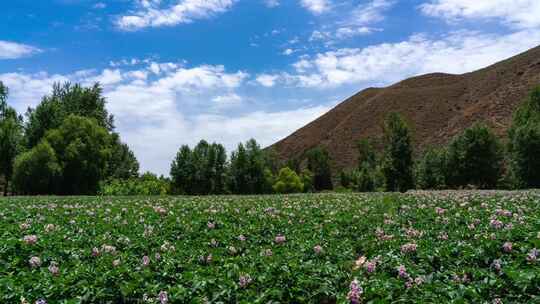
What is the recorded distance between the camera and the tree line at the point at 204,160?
52250 mm

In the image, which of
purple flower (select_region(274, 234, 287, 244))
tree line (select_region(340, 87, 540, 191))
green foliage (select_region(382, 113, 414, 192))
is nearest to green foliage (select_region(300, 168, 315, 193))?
tree line (select_region(340, 87, 540, 191))

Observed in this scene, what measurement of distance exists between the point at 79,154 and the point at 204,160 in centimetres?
2784

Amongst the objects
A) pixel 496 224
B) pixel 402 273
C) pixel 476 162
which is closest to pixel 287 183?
pixel 476 162

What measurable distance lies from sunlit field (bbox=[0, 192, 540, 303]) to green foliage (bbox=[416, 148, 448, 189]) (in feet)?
180

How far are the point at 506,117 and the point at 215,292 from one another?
105 m

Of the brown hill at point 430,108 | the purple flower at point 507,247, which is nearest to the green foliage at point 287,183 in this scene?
the brown hill at point 430,108

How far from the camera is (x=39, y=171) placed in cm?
5016

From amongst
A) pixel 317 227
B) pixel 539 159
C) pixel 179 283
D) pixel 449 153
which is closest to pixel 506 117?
pixel 449 153

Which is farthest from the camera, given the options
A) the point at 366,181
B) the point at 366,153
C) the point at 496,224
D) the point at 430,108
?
the point at 430,108

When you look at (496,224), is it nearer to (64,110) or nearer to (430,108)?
(64,110)

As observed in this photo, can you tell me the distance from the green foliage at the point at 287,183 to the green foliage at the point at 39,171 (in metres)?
44.2

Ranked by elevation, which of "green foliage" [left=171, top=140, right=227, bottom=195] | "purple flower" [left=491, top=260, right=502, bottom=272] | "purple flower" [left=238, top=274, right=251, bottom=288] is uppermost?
"green foliage" [left=171, top=140, right=227, bottom=195]

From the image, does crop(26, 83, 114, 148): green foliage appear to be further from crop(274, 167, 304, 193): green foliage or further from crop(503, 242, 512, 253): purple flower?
crop(503, 242, 512, 253): purple flower

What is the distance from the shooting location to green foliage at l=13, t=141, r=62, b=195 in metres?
50.2
